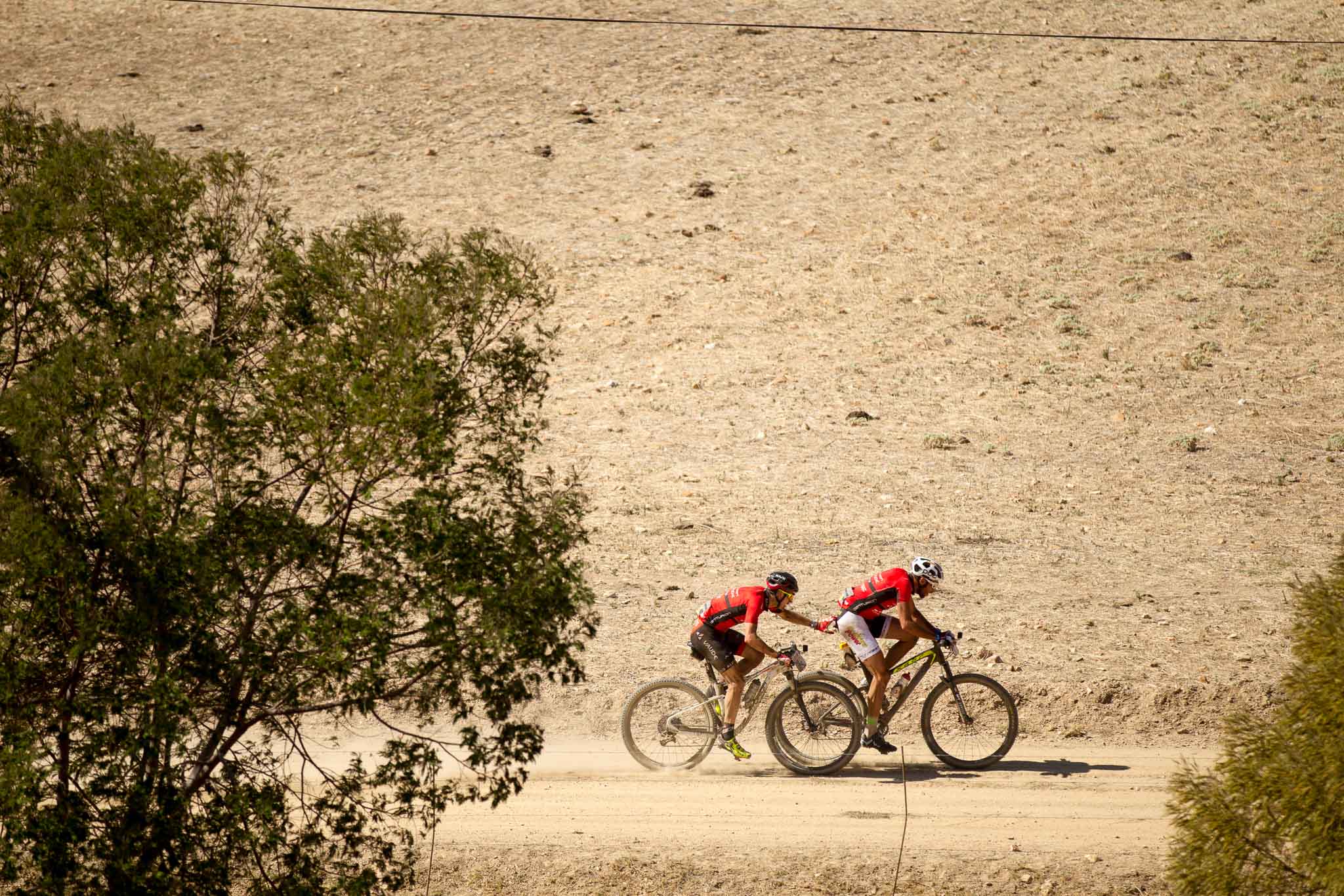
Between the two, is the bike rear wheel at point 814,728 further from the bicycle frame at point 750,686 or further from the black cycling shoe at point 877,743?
the bicycle frame at point 750,686

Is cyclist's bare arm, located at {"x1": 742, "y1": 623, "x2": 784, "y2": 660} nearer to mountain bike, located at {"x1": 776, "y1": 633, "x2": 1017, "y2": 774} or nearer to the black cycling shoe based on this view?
mountain bike, located at {"x1": 776, "y1": 633, "x2": 1017, "y2": 774}

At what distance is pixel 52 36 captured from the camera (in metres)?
36.9

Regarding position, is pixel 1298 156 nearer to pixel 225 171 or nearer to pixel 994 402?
pixel 994 402

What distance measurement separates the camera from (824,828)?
35.9 ft

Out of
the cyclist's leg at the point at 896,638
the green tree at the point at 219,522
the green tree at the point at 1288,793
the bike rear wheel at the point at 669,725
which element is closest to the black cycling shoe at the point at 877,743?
the cyclist's leg at the point at 896,638

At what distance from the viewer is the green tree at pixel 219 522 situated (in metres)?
6.59

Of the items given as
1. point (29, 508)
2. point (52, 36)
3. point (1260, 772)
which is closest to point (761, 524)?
point (1260, 772)

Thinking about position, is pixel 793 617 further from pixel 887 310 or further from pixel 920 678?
pixel 887 310

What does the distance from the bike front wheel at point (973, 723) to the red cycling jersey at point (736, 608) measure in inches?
79.3

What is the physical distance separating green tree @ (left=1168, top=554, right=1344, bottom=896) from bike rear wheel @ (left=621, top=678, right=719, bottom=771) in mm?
5311

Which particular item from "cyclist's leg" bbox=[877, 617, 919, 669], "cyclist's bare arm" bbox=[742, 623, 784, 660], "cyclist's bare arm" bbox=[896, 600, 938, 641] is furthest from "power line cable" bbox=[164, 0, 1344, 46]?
"cyclist's bare arm" bbox=[742, 623, 784, 660]

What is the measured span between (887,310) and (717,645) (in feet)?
48.8

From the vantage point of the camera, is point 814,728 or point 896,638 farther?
point 896,638

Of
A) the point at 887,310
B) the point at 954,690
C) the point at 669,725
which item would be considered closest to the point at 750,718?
the point at 669,725
